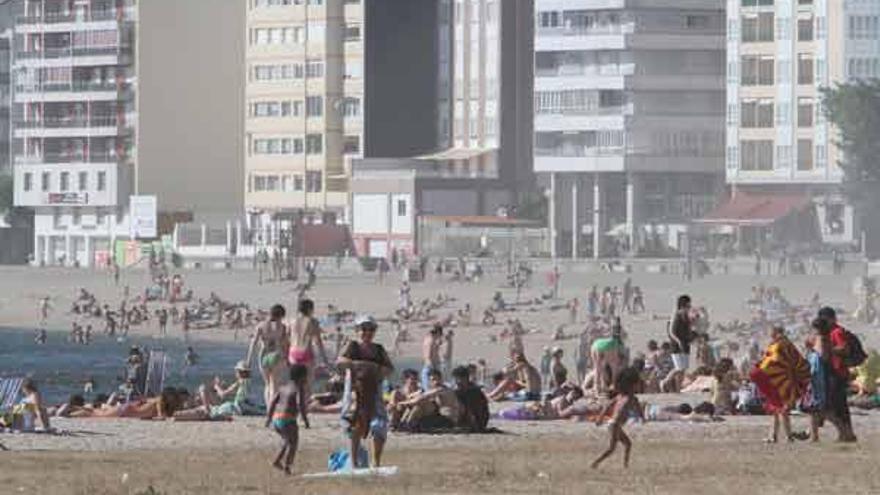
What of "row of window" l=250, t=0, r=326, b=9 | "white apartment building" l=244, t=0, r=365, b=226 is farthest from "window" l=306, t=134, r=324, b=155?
"row of window" l=250, t=0, r=326, b=9

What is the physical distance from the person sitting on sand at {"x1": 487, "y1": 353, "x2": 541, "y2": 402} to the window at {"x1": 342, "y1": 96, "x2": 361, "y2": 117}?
252 ft

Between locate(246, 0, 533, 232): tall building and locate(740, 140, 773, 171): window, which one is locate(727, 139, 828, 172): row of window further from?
locate(246, 0, 533, 232): tall building

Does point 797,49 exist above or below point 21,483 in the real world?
above

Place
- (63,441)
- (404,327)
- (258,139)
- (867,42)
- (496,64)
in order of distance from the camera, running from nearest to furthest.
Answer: (63,441) → (404,327) → (867,42) → (496,64) → (258,139)

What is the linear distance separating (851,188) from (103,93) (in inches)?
1429

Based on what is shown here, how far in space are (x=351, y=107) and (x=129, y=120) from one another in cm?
1281

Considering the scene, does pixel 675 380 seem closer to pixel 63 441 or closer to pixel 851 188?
pixel 63 441

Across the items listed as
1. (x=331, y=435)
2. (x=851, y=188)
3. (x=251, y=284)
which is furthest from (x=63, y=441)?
(x=851, y=188)

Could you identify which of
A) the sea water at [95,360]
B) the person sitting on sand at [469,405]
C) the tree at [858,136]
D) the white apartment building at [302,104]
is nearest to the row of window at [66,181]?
the white apartment building at [302,104]

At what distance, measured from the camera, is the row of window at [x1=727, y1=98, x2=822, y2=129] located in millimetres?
108812

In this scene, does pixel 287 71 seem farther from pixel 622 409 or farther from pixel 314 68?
pixel 622 409

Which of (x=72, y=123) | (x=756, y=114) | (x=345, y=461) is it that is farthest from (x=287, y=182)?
(x=345, y=461)

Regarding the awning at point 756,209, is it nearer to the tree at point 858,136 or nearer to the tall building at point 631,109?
the tree at point 858,136

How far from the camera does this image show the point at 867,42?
355ft
